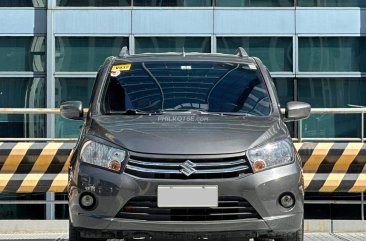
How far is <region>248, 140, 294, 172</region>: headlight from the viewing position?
505cm

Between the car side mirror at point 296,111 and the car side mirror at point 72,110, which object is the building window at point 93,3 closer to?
the car side mirror at point 72,110

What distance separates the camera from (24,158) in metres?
8.50

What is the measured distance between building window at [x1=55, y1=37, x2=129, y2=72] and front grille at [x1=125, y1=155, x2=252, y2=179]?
13354mm

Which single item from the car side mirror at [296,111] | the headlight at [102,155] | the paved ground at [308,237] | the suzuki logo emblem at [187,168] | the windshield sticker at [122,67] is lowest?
the paved ground at [308,237]

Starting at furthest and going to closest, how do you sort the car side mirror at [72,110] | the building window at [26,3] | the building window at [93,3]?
the building window at [93,3], the building window at [26,3], the car side mirror at [72,110]

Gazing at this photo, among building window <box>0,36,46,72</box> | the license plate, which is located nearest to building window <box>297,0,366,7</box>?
building window <box>0,36,46,72</box>

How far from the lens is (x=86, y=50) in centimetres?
1816

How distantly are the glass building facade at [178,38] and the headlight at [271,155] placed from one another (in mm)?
12949

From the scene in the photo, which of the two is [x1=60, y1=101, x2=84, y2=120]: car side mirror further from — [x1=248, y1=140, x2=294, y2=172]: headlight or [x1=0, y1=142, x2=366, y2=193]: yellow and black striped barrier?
[x1=0, y1=142, x2=366, y2=193]: yellow and black striped barrier

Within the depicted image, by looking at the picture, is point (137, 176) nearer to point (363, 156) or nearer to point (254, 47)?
point (363, 156)

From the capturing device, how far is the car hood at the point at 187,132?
502 cm

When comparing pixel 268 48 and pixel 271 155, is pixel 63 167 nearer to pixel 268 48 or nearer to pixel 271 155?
pixel 271 155

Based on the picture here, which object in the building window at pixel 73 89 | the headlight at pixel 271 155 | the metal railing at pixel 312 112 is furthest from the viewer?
the building window at pixel 73 89

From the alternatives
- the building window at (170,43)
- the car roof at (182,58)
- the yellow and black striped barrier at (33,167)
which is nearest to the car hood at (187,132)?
the car roof at (182,58)
